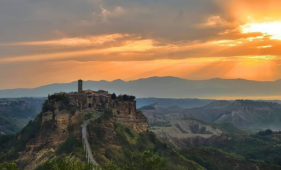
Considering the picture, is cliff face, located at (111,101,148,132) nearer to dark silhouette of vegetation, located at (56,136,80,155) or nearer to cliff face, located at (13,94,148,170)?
cliff face, located at (13,94,148,170)

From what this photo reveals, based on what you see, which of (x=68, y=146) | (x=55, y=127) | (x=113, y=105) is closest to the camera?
(x=68, y=146)

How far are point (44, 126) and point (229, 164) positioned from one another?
66462 millimetres

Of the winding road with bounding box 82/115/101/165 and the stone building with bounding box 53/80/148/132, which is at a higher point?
the stone building with bounding box 53/80/148/132

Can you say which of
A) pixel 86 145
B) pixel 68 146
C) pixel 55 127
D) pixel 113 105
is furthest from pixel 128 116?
pixel 68 146

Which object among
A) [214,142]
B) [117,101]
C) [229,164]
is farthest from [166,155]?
[214,142]

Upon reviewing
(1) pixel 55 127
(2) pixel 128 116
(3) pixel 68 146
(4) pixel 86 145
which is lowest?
(3) pixel 68 146

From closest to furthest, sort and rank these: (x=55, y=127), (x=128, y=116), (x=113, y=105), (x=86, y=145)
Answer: (x=86, y=145) < (x=55, y=127) < (x=113, y=105) < (x=128, y=116)

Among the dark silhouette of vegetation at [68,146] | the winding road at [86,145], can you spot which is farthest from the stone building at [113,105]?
the dark silhouette of vegetation at [68,146]

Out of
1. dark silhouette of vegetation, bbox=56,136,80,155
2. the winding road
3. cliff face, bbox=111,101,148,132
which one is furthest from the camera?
cliff face, bbox=111,101,148,132

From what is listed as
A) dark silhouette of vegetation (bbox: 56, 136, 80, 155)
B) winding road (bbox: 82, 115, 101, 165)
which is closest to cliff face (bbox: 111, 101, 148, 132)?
winding road (bbox: 82, 115, 101, 165)

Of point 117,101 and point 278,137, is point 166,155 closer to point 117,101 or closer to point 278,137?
point 117,101

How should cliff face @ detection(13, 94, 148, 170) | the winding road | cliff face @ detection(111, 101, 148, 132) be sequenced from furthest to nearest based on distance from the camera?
cliff face @ detection(111, 101, 148, 132)
cliff face @ detection(13, 94, 148, 170)
the winding road

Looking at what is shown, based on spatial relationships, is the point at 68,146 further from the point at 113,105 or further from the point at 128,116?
the point at 128,116

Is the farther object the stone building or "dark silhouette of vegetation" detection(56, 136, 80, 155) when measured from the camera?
the stone building
